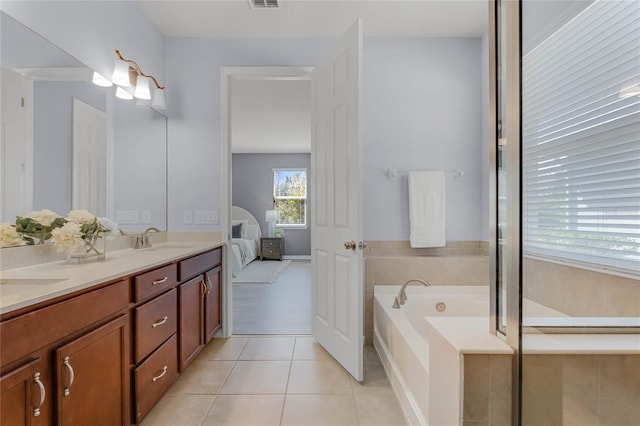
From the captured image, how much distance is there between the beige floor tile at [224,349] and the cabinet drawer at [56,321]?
1.28 meters

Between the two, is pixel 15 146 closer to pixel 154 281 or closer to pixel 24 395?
pixel 154 281

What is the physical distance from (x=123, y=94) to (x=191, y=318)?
1665 mm

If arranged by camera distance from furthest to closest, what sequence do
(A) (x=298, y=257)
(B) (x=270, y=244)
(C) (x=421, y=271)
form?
(A) (x=298, y=257), (B) (x=270, y=244), (C) (x=421, y=271)

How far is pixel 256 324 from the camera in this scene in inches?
130

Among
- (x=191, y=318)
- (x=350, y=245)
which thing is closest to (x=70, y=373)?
(x=191, y=318)

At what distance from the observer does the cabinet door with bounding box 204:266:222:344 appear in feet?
8.50

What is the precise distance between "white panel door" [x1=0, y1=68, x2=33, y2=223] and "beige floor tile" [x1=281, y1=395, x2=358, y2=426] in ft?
5.36

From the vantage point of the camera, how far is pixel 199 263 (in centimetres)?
243

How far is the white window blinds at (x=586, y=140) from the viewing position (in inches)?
31.1

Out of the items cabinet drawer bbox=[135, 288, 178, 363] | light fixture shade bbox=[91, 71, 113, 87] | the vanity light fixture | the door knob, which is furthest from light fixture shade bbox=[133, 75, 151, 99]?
the door knob

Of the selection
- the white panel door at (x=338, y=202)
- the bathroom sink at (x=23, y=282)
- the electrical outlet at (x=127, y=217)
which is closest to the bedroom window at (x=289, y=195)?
the white panel door at (x=338, y=202)

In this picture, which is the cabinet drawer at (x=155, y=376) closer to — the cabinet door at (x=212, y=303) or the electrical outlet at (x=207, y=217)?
the cabinet door at (x=212, y=303)

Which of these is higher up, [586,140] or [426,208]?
[586,140]

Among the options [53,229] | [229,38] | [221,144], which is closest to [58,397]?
[53,229]
